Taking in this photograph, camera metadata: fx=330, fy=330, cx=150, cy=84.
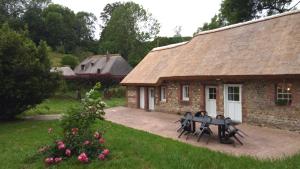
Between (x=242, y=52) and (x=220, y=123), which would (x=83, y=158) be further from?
(x=242, y=52)

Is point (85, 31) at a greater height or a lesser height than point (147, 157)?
greater

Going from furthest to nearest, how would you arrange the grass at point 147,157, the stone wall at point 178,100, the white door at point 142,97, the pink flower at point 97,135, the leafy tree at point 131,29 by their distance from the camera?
the leafy tree at point 131,29 → the white door at point 142,97 → the stone wall at point 178,100 → the pink flower at point 97,135 → the grass at point 147,157

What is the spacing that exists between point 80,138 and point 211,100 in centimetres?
994

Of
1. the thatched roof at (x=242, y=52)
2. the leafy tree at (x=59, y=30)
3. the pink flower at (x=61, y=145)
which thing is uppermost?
the leafy tree at (x=59, y=30)

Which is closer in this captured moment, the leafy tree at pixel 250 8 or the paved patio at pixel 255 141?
the paved patio at pixel 255 141

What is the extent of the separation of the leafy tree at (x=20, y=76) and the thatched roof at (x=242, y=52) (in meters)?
6.95

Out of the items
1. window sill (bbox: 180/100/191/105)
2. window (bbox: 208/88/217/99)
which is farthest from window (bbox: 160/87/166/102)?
window (bbox: 208/88/217/99)

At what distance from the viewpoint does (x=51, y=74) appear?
18156mm

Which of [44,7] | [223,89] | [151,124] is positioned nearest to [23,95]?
[151,124]

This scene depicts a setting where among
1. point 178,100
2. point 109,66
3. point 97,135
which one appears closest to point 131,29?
point 109,66

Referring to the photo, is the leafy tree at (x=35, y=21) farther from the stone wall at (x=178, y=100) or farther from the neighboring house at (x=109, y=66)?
the stone wall at (x=178, y=100)

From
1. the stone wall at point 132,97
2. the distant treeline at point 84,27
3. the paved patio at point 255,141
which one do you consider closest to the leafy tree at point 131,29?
the distant treeline at point 84,27

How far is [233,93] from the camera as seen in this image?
16.0m

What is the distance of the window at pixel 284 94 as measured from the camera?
13367mm
